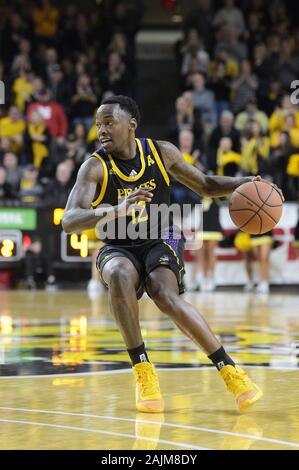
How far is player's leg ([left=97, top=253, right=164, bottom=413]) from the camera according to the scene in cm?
Result: 603

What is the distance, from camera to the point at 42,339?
9.70 meters

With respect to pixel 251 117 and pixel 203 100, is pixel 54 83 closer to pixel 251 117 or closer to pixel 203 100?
pixel 203 100

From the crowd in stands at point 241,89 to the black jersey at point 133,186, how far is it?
11.3 metres

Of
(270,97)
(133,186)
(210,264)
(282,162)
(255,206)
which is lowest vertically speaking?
(210,264)

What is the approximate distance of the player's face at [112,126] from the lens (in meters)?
6.33

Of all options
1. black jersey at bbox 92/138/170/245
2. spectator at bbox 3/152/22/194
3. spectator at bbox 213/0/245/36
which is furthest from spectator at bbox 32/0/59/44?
black jersey at bbox 92/138/170/245

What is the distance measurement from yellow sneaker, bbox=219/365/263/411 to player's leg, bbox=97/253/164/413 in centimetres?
40

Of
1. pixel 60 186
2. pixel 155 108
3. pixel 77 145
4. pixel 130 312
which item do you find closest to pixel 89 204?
pixel 130 312

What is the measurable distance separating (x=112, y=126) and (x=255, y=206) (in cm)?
100

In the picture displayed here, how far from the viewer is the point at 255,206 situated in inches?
253

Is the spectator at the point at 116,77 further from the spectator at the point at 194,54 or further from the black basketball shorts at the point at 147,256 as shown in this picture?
the black basketball shorts at the point at 147,256

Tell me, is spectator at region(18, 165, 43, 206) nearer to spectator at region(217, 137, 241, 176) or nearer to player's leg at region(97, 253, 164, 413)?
spectator at region(217, 137, 241, 176)

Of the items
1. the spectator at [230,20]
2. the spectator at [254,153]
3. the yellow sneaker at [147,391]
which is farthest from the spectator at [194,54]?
the yellow sneaker at [147,391]
